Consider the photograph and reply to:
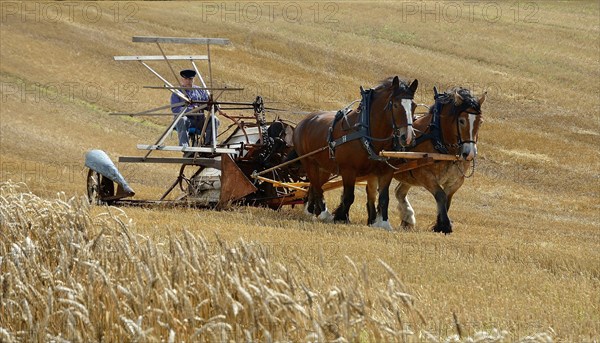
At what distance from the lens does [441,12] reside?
52906mm

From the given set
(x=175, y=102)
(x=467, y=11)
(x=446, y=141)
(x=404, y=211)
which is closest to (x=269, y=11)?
(x=467, y=11)

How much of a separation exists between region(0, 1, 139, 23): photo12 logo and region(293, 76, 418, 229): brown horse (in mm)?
31878

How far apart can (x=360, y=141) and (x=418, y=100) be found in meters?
20.7

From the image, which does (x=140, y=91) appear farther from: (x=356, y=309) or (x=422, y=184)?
(x=356, y=309)

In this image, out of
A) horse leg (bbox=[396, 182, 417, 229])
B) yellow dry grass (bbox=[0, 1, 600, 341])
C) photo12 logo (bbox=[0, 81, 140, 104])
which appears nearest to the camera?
yellow dry grass (bbox=[0, 1, 600, 341])

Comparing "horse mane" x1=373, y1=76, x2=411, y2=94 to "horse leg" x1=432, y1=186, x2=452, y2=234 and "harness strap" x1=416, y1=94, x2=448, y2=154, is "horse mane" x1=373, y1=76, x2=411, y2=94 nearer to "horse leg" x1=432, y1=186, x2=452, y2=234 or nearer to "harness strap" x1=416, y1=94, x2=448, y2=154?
"harness strap" x1=416, y1=94, x2=448, y2=154

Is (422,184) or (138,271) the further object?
(422,184)

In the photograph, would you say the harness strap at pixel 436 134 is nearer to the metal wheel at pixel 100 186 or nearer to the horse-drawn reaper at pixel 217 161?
the horse-drawn reaper at pixel 217 161

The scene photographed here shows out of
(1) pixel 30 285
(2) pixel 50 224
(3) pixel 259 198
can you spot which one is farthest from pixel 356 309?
(3) pixel 259 198

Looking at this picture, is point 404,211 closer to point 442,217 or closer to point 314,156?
point 442,217

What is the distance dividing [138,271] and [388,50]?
126 feet

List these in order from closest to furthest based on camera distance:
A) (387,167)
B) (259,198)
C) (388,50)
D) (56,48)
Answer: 1. (387,167)
2. (259,198)
3. (56,48)
4. (388,50)

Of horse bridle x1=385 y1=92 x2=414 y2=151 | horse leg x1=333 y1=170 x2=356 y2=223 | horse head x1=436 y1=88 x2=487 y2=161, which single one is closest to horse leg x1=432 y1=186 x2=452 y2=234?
horse head x1=436 y1=88 x2=487 y2=161

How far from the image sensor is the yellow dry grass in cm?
1052
